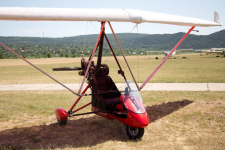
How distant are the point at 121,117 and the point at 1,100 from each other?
7.89m

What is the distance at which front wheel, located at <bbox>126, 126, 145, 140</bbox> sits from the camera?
19.7 feet

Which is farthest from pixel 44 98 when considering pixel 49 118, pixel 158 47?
pixel 158 47

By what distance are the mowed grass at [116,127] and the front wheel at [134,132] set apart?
0.51 feet

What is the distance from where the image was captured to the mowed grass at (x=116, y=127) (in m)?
5.84

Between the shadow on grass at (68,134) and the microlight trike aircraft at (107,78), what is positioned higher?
the microlight trike aircraft at (107,78)

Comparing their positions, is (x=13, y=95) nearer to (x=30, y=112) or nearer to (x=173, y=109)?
(x=30, y=112)

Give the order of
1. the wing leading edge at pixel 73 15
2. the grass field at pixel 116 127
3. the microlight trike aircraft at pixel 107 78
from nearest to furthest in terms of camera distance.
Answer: the wing leading edge at pixel 73 15 < the microlight trike aircraft at pixel 107 78 < the grass field at pixel 116 127

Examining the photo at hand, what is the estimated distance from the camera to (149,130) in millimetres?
6867

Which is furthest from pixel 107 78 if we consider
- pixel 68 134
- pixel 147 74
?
pixel 147 74

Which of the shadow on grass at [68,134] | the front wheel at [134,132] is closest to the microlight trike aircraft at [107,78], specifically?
the front wheel at [134,132]

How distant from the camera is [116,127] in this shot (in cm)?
722

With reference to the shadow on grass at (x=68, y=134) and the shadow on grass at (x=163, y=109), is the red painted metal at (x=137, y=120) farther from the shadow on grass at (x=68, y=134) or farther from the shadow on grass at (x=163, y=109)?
the shadow on grass at (x=163, y=109)

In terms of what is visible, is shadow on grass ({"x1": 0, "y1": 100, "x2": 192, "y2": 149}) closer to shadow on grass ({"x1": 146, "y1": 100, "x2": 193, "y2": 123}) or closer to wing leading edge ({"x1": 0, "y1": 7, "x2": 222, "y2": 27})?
shadow on grass ({"x1": 146, "y1": 100, "x2": 193, "y2": 123})

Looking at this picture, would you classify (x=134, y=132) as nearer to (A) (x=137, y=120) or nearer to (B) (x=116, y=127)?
(A) (x=137, y=120)
